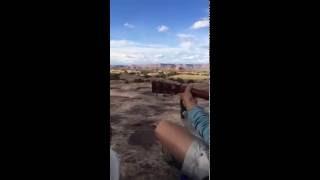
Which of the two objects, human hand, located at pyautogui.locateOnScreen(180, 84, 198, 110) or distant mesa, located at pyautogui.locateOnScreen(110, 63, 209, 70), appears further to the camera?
human hand, located at pyautogui.locateOnScreen(180, 84, 198, 110)

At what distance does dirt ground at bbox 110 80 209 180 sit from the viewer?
50.1 inches

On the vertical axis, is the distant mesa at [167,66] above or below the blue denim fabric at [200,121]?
above

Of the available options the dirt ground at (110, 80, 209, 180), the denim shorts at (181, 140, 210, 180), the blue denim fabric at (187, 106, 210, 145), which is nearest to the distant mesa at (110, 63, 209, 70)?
the dirt ground at (110, 80, 209, 180)

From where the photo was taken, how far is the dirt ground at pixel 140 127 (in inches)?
50.1

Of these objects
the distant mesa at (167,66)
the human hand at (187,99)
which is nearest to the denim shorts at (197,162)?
the human hand at (187,99)

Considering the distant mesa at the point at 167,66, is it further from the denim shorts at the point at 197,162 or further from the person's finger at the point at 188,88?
the denim shorts at the point at 197,162

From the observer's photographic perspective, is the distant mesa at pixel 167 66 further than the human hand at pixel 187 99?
No

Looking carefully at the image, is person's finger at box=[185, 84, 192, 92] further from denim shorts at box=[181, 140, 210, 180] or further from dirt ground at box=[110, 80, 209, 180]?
denim shorts at box=[181, 140, 210, 180]

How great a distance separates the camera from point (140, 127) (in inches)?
52.5

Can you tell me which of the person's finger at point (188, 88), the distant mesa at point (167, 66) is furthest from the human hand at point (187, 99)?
the distant mesa at point (167, 66)

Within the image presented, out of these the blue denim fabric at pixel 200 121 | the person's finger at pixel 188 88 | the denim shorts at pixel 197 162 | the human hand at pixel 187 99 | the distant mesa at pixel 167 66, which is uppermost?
the distant mesa at pixel 167 66
